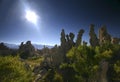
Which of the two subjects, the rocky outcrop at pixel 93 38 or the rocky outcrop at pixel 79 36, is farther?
the rocky outcrop at pixel 79 36

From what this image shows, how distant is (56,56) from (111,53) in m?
31.3

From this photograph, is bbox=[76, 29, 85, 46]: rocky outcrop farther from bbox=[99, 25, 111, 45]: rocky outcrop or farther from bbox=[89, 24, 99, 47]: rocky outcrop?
bbox=[99, 25, 111, 45]: rocky outcrop

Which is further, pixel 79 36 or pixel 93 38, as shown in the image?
pixel 79 36

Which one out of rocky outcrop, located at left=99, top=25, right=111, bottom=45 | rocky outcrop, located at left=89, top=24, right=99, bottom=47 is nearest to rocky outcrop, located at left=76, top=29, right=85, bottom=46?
rocky outcrop, located at left=89, top=24, right=99, bottom=47

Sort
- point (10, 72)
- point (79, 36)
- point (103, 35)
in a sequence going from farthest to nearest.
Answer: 1. point (79, 36)
2. point (103, 35)
3. point (10, 72)

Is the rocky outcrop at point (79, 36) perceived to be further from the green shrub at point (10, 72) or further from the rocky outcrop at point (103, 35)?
the green shrub at point (10, 72)

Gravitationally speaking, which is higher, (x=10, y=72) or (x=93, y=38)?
(x=93, y=38)

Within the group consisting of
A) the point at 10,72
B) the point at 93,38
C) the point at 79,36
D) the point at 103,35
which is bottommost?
the point at 10,72

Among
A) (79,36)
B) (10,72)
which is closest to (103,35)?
(79,36)

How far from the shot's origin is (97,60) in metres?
66.1

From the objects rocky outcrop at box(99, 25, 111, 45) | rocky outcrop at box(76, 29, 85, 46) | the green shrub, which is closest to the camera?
the green shrub

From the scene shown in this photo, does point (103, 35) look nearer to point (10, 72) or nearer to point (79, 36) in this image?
point (79, 36)

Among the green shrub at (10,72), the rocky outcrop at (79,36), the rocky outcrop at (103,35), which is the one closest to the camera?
the green shrub at (10,72)

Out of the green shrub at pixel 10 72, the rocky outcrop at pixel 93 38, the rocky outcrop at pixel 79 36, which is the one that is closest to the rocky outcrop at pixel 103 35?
the rocky outcrop at pixel 93 38
